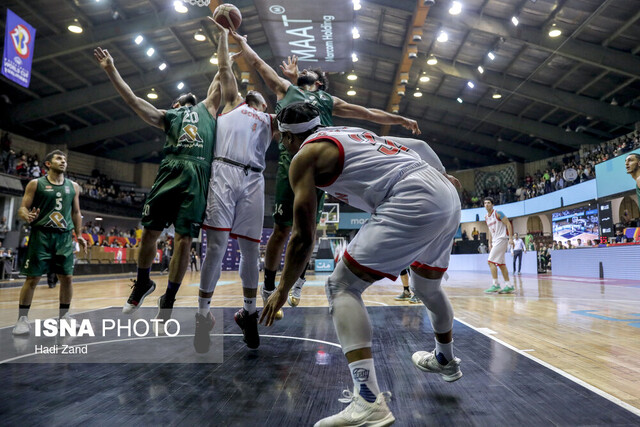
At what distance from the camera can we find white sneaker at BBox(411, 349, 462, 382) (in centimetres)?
213

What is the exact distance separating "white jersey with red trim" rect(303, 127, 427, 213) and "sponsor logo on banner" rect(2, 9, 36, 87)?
11.4 m

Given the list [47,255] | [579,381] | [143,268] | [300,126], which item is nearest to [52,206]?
[47,255]

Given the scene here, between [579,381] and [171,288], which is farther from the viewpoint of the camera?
[171,288]

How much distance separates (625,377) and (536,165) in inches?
1067

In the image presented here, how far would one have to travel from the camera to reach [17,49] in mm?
10328

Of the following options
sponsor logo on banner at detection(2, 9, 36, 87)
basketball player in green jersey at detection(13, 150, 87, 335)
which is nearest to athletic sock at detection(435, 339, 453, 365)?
basketball player in green jersey at detection(13, 150, 87, 335)

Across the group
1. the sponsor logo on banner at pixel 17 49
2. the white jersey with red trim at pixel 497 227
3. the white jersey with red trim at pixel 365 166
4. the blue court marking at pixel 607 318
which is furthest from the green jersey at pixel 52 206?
the sponsor logo on banner at pixel 17 49

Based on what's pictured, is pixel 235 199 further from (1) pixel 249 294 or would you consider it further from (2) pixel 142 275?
(2) pixel 142 275

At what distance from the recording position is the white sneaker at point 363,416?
1.54m

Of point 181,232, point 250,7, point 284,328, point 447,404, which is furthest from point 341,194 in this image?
point 250,7

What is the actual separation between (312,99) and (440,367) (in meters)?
2.23

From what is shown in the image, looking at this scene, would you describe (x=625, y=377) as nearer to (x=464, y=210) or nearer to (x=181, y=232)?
(x=181, y=232)

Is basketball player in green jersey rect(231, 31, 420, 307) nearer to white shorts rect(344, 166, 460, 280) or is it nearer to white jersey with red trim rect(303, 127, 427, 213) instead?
white jersey with red trim rect(303, 127, 427, 213)

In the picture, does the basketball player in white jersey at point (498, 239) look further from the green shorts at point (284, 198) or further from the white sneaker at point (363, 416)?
the white sneaker at point (363, 416)
